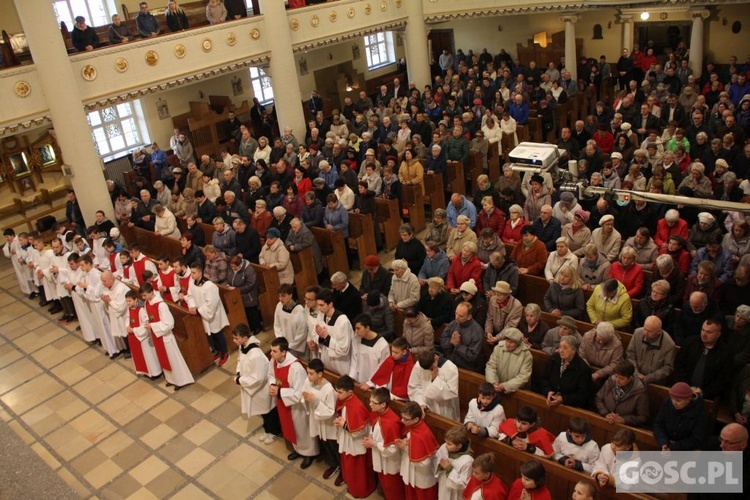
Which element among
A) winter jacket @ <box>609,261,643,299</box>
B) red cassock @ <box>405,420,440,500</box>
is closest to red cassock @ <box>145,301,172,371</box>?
red cassock @ <box>405,420,440,500</box>

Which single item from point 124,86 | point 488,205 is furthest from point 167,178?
point 488,205

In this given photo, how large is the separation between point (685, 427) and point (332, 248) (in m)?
6.51

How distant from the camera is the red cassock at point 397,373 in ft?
21.8

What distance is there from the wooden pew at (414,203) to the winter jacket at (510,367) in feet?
19.6

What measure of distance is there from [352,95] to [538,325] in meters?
16.3

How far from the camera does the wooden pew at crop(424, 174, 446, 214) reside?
1238 centimetres

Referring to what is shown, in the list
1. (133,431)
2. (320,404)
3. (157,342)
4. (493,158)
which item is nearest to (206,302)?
(157,342)

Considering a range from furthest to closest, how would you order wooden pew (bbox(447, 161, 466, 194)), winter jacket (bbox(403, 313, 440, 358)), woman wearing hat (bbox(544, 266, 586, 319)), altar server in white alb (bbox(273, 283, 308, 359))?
wooden pew (bbox(447, 161, 466, 194)), altar server in white alb (bbox(273, 283, 308, 359)), woman wearing hat (bbox(544, 266, 586, 319)), winter jacket (bbox(403, 313, 440, 358))

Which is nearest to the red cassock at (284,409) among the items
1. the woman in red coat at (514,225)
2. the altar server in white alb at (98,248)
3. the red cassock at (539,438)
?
the red cassock at (539,438)

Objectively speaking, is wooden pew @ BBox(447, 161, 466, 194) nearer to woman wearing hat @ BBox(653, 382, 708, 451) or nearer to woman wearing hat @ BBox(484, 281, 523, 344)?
woman wearing hat @ BBox(484, 281, 523, 344)

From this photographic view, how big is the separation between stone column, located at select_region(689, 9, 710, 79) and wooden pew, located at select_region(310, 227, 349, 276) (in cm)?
1124

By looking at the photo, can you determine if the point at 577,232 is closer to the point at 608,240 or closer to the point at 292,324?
the point at 608,240

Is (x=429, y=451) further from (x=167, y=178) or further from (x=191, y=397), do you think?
(x=167, y=178)

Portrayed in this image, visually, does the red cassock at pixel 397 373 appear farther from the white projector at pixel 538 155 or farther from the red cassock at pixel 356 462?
the white projector at pixel 538 155
